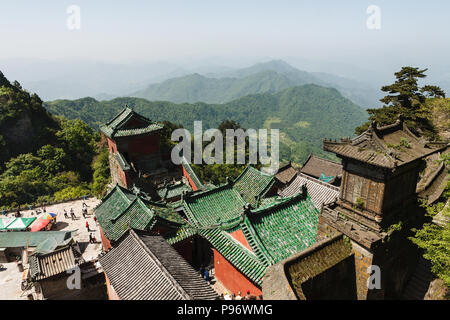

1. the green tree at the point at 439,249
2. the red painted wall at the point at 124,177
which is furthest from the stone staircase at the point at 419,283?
the red painted wall at the point at 124,177

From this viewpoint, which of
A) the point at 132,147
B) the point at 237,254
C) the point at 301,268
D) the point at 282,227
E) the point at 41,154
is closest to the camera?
the point at 301,268

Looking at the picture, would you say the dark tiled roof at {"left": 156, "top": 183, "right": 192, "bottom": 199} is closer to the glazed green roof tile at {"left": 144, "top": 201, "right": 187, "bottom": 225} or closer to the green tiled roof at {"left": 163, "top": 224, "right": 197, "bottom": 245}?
the glazed green roof tile at {"left": 144, "top": 201, "right": 187, "bottom": 225}

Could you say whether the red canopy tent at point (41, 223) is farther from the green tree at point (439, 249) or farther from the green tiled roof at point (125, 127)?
the green tree at point (439, 249)

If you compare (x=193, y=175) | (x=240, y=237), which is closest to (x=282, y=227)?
(x=240, y=237)

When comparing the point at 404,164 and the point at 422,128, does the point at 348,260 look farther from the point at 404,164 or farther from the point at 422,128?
the point at 422,128

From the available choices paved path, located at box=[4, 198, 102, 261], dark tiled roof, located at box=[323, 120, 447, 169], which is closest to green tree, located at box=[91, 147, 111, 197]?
paved path, located at box=[4, 198, 102, 261]

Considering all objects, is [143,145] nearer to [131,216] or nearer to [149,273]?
[131,216]
